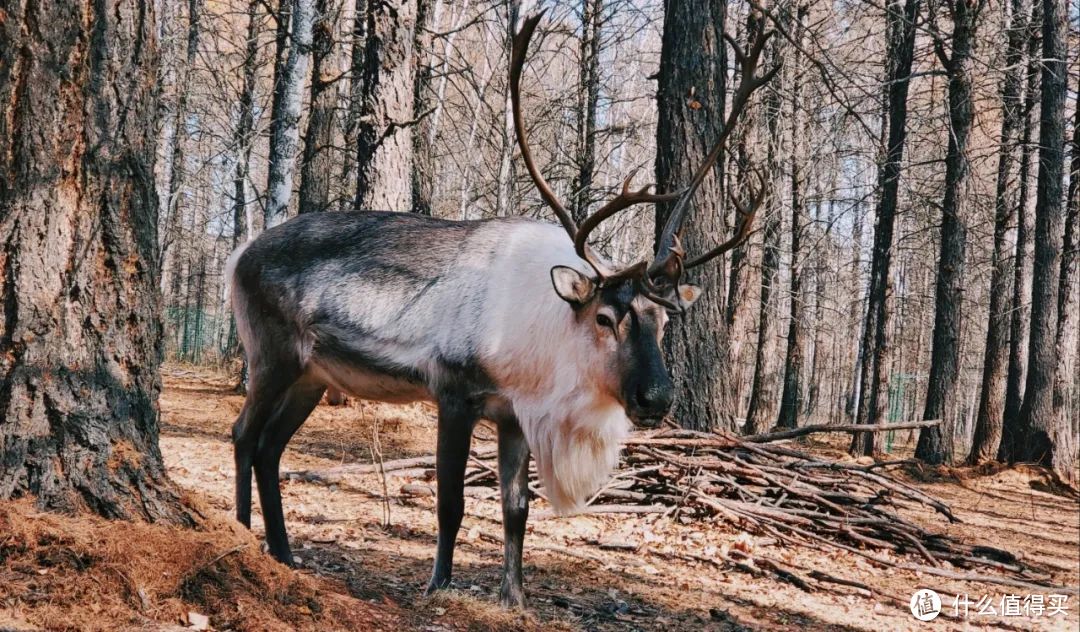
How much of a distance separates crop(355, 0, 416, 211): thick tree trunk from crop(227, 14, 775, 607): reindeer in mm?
4969

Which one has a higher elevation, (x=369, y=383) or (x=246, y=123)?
(x=246, y=123)

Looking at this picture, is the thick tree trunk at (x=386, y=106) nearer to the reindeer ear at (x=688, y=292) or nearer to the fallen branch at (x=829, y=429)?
the fallen branch at (x=829, y=429)

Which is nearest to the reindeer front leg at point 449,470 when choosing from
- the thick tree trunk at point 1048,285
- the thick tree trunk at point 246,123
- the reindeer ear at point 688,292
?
the reindeer ear at point 688,292

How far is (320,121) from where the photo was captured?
521 inches

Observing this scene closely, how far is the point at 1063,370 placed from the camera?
13289 millimetres

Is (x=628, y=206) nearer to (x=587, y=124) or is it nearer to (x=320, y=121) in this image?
(x=320, y=121)

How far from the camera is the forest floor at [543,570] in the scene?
3914 millimetres

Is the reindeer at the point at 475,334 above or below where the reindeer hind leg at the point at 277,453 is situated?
above

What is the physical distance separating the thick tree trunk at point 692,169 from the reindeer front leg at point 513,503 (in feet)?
10.4

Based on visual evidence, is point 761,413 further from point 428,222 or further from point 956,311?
→ point 428,222

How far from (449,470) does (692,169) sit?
424 centimetres

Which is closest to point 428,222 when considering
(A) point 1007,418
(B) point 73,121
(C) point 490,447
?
(B) point 73,121

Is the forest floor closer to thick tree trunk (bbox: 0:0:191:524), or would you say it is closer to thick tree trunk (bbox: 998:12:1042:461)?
thick tree trunk (bbox: 0:0:191:524)

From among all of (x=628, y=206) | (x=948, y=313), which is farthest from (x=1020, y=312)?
(x=628, y=206)
